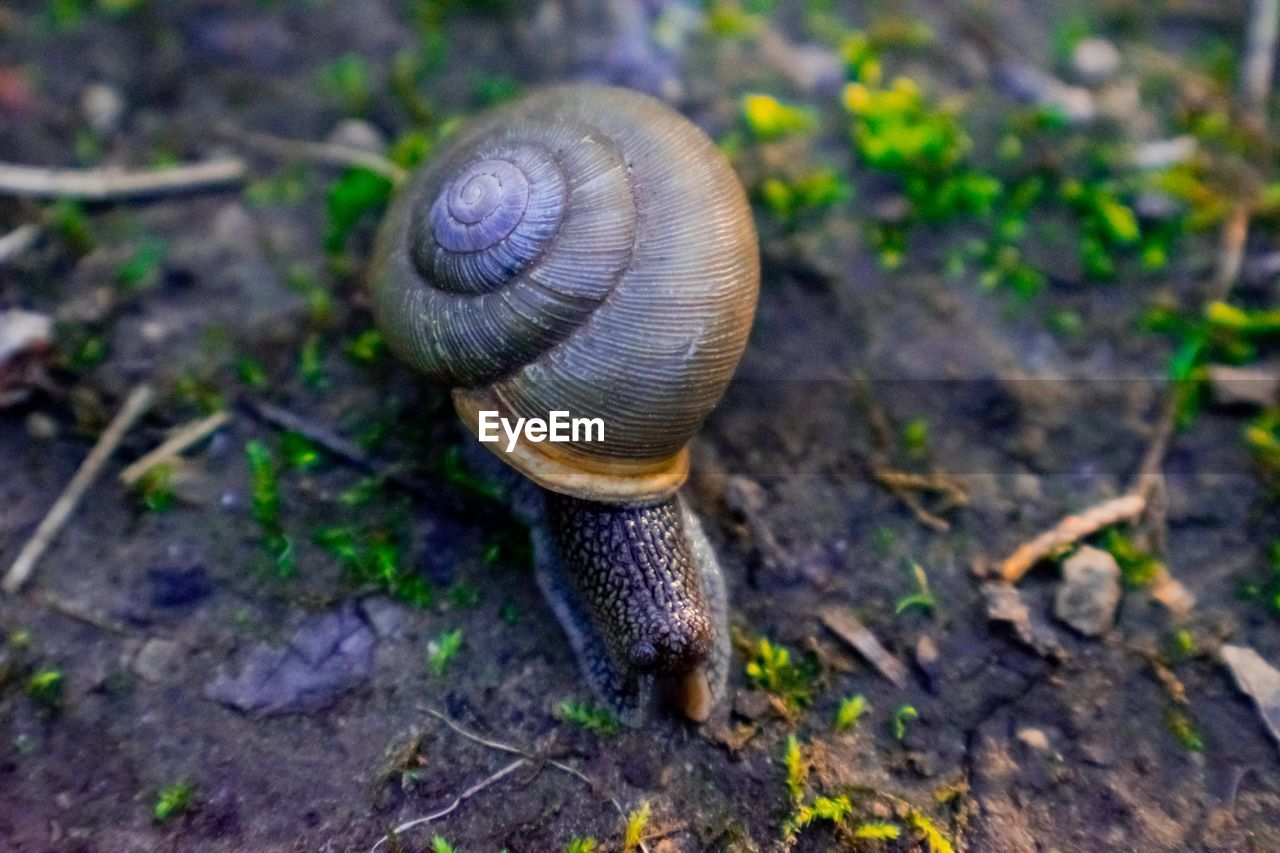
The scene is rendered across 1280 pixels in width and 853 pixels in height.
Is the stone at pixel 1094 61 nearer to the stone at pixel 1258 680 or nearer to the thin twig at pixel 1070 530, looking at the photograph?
the thin twig at pixel 1070 530

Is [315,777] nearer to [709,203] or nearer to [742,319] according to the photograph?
[742,319]

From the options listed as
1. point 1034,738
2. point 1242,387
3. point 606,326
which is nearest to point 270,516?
point 606,326

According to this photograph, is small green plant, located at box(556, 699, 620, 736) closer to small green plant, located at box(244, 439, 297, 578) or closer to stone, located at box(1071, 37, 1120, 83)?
small green plant, located at box(244, 439, 297, 578)

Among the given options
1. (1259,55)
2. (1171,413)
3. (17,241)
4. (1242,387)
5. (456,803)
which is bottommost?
(456,803)

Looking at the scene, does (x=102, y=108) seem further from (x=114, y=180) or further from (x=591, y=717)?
(x=591, y=717)

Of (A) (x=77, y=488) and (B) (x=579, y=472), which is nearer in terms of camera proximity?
(B) (x=579, y=472)

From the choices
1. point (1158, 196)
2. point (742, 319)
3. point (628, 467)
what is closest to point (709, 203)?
point (742, 319)

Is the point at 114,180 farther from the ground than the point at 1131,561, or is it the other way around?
the point at 114,180
